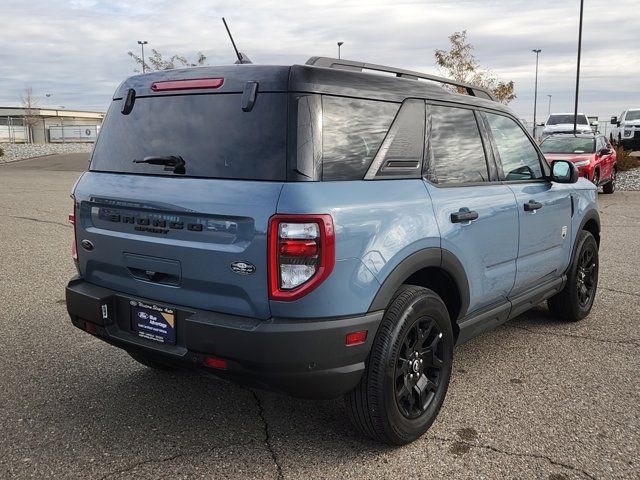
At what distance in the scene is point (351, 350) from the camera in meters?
2.67

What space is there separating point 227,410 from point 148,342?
0.79m

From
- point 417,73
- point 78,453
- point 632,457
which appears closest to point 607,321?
point 632,457

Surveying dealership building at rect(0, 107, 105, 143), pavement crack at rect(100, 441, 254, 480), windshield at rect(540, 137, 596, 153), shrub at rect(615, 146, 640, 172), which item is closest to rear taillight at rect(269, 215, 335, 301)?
pavement crack at rect(100, 441, 254, 480)

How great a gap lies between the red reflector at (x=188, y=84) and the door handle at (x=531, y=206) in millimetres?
2193

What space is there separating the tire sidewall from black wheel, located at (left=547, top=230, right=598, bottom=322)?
2.07 m

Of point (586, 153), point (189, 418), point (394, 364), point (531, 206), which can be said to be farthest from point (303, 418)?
point (586, 153)

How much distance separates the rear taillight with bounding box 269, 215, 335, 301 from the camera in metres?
2.52

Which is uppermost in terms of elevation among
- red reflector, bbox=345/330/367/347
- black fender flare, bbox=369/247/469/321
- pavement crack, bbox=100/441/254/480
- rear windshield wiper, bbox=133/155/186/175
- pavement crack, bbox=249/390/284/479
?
rear windshield wiper, bbox=133/155/186/175

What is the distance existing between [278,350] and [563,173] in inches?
115

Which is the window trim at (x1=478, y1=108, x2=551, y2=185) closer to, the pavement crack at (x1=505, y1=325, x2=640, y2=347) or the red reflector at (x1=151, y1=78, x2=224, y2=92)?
the pavement crack at (x1=505, y1=325, x2=640, y2=347)

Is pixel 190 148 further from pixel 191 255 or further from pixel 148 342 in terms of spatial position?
pixel 148 342

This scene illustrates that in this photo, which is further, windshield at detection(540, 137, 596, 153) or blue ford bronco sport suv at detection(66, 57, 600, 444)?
windshield at detection(540, 137, 596, 153)

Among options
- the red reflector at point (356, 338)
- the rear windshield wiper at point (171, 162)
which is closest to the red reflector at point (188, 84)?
the rear windshield wiper at point (171, 162)

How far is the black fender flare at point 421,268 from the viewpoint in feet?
9.13
